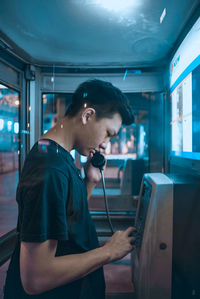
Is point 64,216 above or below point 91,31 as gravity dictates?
below

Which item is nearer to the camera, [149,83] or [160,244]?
[160,244]

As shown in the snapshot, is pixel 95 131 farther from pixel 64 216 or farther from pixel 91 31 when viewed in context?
pixel 91 31

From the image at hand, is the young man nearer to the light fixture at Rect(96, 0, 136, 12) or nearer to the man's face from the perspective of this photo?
the man's face

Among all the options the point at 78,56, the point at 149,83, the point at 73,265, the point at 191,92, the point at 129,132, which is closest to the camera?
the point at 73,265

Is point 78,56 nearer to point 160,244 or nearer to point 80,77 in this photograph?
point 80,77

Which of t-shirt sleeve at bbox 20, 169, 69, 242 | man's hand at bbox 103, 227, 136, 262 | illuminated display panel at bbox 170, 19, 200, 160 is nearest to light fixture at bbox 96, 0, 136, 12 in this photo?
illuminated display panel at bbox 170, 19, 200, 160

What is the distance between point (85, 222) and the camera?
720mm

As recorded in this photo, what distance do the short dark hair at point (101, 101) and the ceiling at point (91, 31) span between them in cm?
42

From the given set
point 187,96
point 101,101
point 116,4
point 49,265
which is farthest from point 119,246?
point 116,4

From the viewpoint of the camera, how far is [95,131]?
79cm

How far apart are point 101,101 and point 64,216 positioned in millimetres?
427

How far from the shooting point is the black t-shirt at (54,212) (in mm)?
537

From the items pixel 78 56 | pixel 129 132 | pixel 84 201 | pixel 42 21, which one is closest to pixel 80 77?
pixel 78 56

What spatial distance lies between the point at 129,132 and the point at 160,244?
3.55 ft
